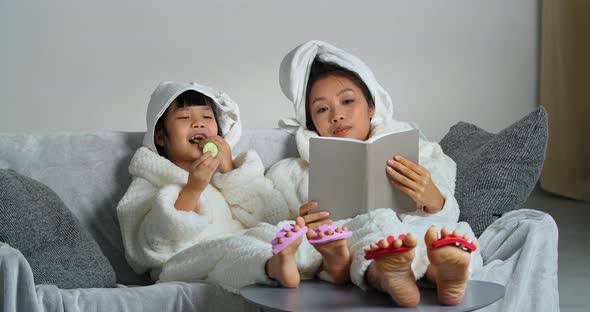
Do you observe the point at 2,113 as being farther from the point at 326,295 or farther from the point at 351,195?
the point at 326,295

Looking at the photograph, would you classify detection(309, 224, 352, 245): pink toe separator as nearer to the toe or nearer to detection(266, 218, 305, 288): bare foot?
detection(266, 218, 305, 288): bare foot

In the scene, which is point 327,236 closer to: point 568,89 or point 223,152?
point 223,152

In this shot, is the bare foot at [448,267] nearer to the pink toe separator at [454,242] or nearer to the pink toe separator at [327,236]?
the pink toe separator at [454,242]

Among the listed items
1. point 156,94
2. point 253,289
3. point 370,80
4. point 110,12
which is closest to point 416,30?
point 110,12

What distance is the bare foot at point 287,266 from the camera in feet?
5.68

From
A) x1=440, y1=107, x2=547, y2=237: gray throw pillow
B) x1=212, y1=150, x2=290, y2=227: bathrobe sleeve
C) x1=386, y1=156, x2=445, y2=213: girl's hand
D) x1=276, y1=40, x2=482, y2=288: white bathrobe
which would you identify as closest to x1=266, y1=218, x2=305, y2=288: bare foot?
x1=276, y1=40, x2=482, y2=288: white bathrobe

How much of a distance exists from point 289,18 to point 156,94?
2.01m

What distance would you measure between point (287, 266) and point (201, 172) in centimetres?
53

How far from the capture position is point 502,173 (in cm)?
238

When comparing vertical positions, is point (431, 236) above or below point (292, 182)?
above

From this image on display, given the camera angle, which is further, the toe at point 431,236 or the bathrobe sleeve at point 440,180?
the bathrobe sleeve at point 440,180

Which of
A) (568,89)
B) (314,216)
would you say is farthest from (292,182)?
(568,89)

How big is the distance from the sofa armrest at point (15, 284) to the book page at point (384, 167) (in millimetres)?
773

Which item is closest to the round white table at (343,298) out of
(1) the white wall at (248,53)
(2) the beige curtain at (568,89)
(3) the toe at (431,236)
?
(3) the toe at (431,236)
